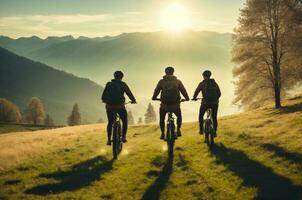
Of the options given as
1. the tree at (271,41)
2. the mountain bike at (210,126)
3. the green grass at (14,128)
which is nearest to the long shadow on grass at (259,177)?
the mountain bike at (210,126)

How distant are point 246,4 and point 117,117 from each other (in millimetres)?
28683

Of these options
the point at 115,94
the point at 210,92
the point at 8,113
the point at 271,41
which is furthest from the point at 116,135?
the point at 8,113

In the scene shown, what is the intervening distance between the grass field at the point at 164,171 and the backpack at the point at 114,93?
8.53 feet

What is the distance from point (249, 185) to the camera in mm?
11812

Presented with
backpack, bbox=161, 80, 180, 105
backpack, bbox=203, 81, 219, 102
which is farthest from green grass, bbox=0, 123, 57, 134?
backpack, bbox=161, 80, 180, 105

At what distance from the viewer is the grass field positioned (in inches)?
460

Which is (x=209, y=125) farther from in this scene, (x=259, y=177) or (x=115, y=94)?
(x=259, y=177)

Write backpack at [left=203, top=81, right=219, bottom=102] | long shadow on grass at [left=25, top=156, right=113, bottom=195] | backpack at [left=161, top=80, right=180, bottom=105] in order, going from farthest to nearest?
1. backpack at [left=203, top=81, right=219, bottom=102]
2. backpack at [left=161, top=80, right=180, bottom=105]
3. long shadow on grass at [left=25, top=156, right=113, bottom=195]

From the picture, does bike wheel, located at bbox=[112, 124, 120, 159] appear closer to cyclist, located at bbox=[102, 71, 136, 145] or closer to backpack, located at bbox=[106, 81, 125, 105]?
cyclist, located at bbox=[102, 71, 136, 145]

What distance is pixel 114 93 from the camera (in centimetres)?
1648

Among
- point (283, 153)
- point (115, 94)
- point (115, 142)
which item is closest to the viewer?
point (283, 153)

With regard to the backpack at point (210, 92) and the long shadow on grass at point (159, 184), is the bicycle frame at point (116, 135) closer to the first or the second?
the long shadow on grass at point (159, 184)

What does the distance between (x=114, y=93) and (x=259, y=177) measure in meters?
7.05

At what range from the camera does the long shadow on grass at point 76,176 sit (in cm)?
1257
